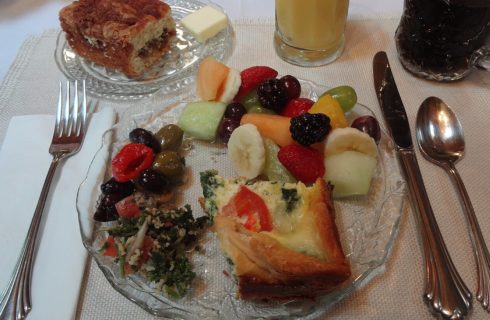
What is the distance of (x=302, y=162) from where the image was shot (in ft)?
4.00

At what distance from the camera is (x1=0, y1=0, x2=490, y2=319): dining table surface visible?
1097 millimetres

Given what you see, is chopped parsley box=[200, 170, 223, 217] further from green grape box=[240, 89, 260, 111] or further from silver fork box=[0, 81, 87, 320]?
silver fork box=[0, 81, 87, 320]

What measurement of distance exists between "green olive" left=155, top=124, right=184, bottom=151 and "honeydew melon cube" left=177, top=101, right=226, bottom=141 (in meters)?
0.04

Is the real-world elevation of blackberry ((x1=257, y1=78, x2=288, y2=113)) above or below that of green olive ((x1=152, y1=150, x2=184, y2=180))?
above

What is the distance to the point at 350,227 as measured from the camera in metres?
1.18

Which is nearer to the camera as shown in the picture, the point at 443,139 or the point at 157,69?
the point at 443,139

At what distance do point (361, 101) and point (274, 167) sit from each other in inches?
20.7

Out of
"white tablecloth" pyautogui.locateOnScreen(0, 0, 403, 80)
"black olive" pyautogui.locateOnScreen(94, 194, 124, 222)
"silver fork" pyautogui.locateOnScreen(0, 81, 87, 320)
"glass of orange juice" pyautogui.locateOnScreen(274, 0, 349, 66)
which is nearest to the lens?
"silver fork" pyautogui.locateOnScreen(0, 81, 87, 320)

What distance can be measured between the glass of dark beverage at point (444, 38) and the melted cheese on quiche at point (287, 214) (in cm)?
80

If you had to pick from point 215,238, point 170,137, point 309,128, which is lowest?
point 215,238

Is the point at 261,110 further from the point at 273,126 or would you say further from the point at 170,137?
the point at 170,137

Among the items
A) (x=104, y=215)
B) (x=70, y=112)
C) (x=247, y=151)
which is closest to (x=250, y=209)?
(x=247, y=151)

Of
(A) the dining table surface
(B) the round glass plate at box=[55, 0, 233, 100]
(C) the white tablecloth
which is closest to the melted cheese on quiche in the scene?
(A) the dining table surface

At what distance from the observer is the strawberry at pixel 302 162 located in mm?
1219
